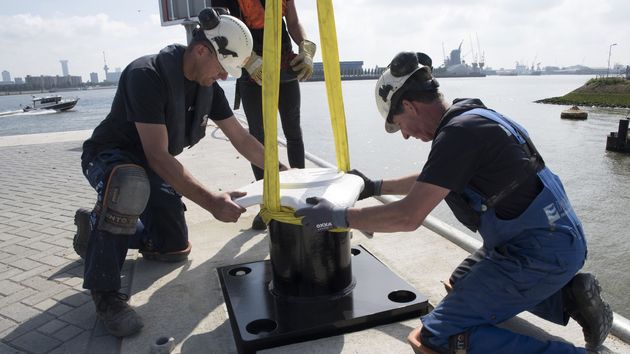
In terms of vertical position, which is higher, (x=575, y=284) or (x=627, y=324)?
(x=575, y=284)

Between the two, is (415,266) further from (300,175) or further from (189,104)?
(189,104)

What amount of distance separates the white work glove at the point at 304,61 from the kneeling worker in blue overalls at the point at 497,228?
154 cm

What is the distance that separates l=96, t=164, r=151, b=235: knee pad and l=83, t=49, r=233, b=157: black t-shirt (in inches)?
11.0

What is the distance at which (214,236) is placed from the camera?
129 inches

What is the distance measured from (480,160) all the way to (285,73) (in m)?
1.89

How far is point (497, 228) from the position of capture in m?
1.80

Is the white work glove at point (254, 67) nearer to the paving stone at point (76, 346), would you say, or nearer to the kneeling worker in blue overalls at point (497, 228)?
the kneeling worker in blue overalls at point (497, 228)

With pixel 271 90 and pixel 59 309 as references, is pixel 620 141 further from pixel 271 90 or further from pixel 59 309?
pixel 59 309

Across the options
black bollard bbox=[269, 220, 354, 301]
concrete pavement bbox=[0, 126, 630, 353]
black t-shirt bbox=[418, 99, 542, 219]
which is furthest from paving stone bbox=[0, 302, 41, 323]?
black t-shirt bbox=[418, 99, 542, 219]

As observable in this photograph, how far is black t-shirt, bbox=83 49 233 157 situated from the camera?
7.36 ft

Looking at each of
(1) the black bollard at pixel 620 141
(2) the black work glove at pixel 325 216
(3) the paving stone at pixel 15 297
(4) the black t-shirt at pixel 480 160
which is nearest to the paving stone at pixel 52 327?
(3) the paving stone at pixel 15 297

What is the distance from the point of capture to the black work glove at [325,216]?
188 centimetres

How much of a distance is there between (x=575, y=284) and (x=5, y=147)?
10.3 meters

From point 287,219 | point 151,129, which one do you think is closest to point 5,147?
point 151,129
